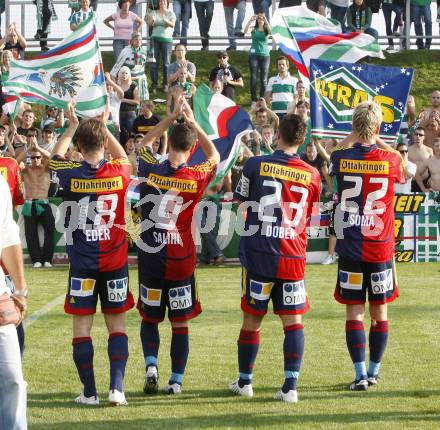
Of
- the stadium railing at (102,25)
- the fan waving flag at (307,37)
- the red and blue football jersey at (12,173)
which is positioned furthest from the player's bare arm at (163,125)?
the stadium railing at (102,25)

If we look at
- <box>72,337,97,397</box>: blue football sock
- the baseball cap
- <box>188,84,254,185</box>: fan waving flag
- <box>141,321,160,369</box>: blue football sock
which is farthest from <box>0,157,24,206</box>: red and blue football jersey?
the baseball cap

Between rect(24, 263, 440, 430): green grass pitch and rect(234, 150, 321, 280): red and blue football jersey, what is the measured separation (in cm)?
109

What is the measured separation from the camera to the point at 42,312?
527 inches

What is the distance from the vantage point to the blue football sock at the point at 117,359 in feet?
27.1

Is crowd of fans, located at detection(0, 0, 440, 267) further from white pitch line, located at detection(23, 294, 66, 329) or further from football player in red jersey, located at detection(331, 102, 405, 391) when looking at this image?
football player in red jersey, located at detection(331, 102, 405, 391)

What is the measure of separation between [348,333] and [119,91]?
1301 centimetres

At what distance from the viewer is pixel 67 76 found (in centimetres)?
1413

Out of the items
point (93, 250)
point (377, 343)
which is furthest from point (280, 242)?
point (93, 250)

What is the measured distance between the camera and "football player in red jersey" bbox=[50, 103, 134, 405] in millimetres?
8312

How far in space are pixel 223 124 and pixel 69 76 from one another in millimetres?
3734

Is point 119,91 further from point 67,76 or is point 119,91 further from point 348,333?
point 348,333

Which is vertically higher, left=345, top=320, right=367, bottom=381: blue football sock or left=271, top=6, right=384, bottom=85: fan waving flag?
left=271, top=6, right=384, bottom=85: fan waving flag

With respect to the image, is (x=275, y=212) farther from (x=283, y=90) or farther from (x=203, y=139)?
(x=283, y=90)

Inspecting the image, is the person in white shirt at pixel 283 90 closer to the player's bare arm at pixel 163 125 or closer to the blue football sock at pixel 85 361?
the player's bare arm at pixel 163 125
